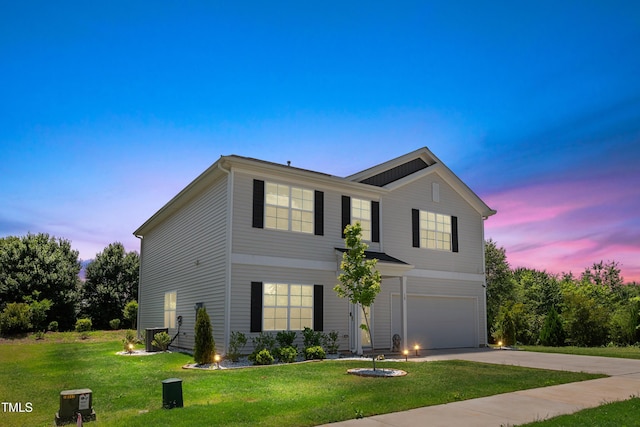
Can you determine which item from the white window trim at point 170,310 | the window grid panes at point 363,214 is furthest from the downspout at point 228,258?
the white window trim at point 170,310

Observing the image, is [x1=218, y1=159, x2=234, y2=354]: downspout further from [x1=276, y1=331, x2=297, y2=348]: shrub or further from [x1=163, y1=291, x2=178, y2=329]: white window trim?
[x1=163, y1=291, x2=178, y2=329]: white window trim

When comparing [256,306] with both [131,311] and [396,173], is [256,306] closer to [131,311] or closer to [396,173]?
[396,173]

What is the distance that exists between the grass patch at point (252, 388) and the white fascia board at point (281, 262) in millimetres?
3482

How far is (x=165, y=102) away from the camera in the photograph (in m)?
17.8

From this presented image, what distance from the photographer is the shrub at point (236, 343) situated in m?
15.0

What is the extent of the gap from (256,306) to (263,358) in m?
1.81

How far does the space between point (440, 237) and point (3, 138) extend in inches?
691

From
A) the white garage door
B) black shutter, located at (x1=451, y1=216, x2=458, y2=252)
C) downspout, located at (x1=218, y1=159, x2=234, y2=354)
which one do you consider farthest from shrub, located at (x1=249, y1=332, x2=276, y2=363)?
black shutter, located at (x1=451, y1=216, x2=458, y2=252)

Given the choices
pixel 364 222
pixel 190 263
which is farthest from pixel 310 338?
pixel 190 263

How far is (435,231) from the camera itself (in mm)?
21547

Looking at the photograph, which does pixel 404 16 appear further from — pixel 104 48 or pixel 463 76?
pixel 104 48

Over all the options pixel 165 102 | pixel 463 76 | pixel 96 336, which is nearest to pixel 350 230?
pixel 463 76

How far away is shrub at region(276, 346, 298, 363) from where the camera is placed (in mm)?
15055

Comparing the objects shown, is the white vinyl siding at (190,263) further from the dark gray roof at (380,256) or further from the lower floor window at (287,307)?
the dark gray roof at (380,256)
